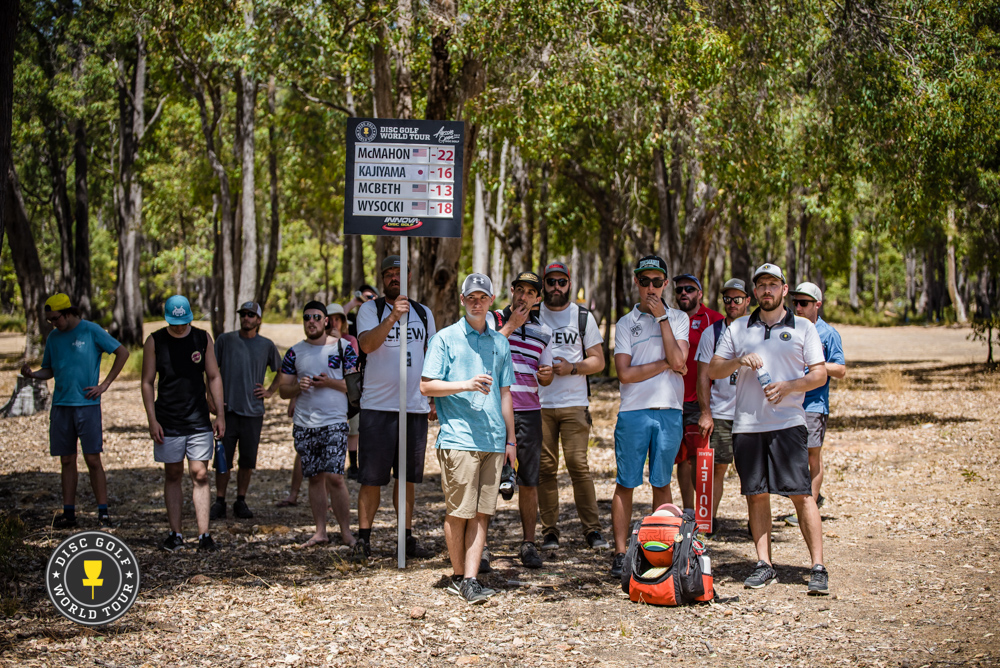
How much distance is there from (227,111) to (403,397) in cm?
3008

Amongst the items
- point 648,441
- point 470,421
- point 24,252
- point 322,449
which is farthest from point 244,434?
point 24,252

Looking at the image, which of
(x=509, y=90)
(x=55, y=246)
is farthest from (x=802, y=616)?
(x=55, y=246)

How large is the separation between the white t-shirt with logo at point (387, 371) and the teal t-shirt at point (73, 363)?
263 cm

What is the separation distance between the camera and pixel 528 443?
705cm

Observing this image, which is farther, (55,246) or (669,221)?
(55,246)

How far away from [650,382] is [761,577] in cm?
151

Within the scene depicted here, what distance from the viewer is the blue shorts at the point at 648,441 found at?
665 cm

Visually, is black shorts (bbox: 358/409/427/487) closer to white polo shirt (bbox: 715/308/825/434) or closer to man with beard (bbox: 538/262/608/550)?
man with beard (bbox: 538/262/608/550)

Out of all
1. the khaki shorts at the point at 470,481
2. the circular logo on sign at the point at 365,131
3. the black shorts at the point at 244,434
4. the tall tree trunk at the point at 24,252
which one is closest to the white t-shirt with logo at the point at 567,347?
the khaki shorts at the point at 470,481

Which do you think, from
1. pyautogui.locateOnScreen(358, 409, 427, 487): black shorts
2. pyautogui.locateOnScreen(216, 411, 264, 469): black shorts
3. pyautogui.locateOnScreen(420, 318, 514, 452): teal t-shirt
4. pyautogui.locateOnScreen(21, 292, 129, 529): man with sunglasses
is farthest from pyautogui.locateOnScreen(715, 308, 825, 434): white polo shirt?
pyautogui.locateOnScreen(21, 292, 129, 529): man with sunglasses

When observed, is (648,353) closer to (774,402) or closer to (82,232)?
(774,402)

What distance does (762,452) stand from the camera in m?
6.29

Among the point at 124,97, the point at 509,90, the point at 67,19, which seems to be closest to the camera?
the point at 509,90

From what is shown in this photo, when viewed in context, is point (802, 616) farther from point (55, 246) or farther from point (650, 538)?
point (55, 246)
